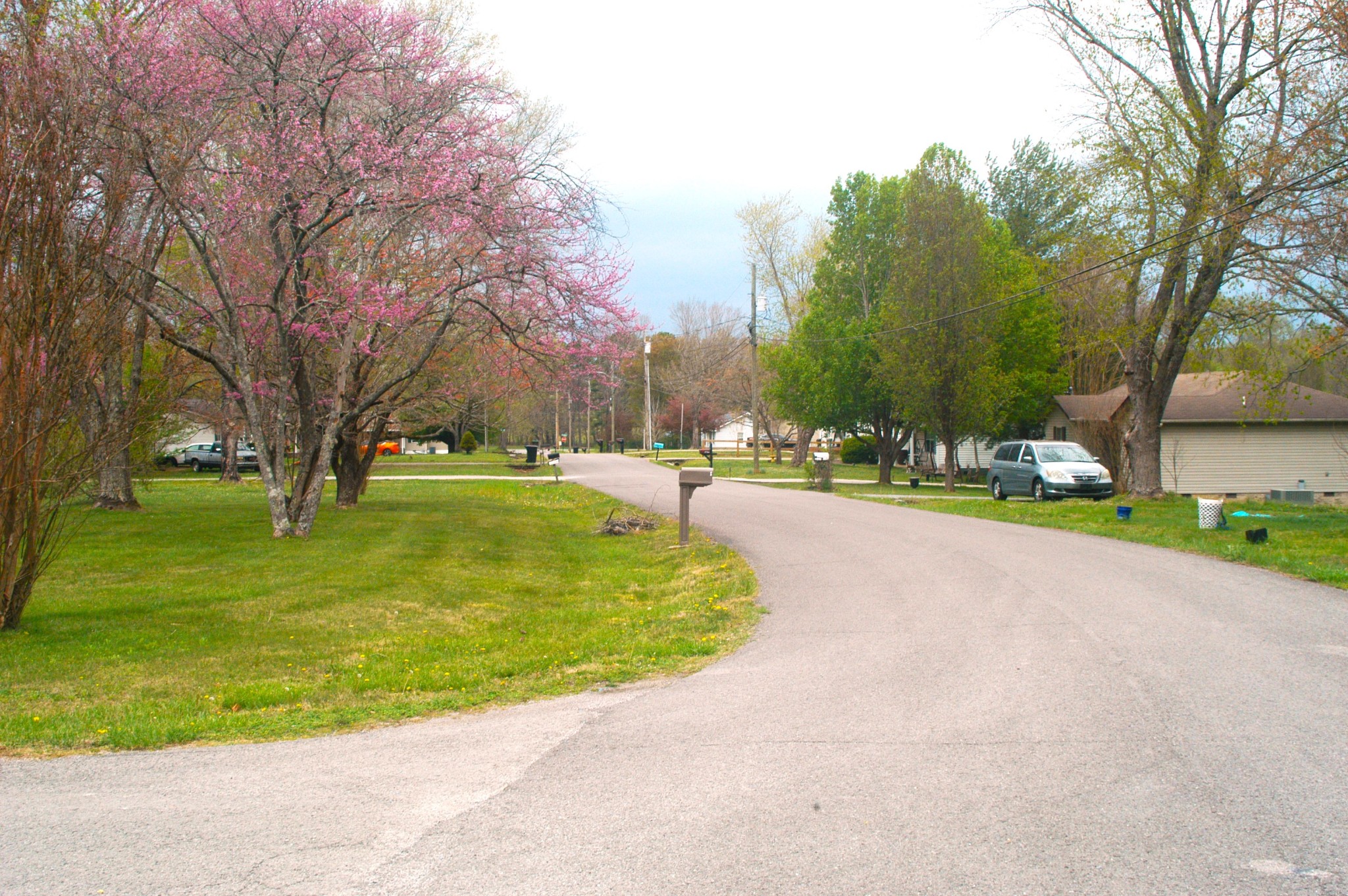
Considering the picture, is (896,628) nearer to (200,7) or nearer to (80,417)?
(80,417)

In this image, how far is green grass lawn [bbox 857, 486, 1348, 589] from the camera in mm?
13125

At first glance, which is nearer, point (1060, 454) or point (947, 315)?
point (1060, 454)

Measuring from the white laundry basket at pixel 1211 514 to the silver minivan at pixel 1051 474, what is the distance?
30.6 feet

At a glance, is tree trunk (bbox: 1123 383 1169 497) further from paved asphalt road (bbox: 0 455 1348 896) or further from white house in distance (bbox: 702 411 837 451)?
white house in distance (bbox: 702 411 837 451)

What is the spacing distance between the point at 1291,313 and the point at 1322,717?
1724 cm

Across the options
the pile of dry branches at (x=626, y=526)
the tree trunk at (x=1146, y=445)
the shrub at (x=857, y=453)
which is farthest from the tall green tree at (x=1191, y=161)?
the shrub at (x=857, y=453)

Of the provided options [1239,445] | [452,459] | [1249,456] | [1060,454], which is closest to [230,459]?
[452,459]

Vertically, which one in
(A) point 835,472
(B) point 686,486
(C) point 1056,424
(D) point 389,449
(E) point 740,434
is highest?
(E) point 740,434

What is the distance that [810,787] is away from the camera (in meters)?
5.02

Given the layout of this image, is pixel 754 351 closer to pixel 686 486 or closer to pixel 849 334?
pixel 849 334

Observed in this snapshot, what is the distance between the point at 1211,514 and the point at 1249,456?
61.9 feet

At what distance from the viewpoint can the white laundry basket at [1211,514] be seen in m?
17.0

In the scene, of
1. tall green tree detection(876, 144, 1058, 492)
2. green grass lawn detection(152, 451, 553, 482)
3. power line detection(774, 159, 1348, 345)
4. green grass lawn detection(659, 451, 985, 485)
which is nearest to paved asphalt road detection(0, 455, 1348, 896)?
power line detection(774, 159, 1348, 345)

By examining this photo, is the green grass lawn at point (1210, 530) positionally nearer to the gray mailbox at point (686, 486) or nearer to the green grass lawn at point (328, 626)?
the green grass lawn at point (328, 626)
